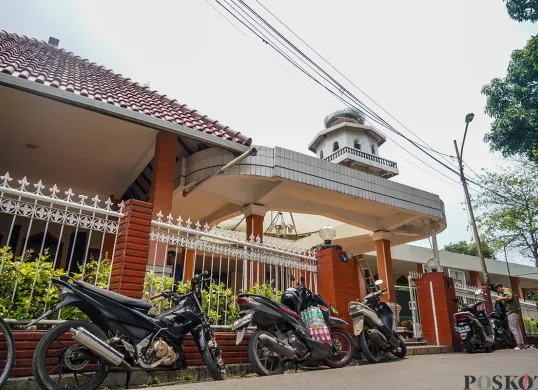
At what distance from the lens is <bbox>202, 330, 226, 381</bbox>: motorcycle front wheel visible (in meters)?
3.67

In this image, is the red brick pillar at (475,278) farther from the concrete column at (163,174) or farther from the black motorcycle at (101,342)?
the black motorcycle at (101,342)

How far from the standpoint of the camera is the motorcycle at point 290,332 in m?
4.00

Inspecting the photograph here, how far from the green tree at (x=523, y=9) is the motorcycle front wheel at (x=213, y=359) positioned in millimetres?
13761

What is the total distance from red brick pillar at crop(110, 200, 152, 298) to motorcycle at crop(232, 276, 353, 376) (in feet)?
3.71

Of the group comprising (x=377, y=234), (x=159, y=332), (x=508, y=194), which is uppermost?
(x=508, y=194)

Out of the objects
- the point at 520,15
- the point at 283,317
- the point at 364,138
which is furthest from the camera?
the point at 364,138

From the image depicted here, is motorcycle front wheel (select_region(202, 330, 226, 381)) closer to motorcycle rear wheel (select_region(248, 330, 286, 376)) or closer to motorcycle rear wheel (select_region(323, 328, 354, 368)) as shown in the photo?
motorcycle rear wheel (select_region(248, 330, 286, 376))

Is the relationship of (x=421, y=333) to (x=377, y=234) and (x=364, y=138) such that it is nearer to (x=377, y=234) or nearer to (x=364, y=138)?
(x=377, y=234)

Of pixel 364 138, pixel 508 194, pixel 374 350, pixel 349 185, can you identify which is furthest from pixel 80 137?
pixel 364 138

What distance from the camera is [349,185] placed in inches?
348

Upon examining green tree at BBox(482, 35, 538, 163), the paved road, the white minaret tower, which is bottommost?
the paved road

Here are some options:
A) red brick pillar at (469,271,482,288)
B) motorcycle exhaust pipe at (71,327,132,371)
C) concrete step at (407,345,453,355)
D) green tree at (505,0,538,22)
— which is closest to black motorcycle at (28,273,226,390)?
motorcycle exhaust pipe at (71,327,132,371)

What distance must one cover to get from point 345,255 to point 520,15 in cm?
1112

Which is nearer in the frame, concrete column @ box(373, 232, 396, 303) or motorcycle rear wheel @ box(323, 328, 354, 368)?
motorcycle rear wheel @ box(323, 328, 354, 368)
